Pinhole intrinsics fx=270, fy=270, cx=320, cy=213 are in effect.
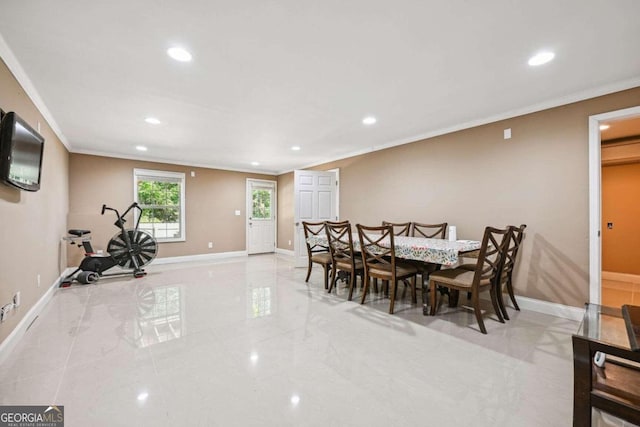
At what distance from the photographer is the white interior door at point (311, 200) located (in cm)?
558

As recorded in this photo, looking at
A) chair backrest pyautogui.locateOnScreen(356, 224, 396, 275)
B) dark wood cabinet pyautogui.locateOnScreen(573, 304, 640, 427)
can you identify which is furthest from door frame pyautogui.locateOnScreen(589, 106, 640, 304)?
chair backrest pyautogui.locateOnScreen(356, 224, 396, 275)

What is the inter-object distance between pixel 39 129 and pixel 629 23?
547 centimetres

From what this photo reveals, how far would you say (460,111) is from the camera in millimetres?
3316

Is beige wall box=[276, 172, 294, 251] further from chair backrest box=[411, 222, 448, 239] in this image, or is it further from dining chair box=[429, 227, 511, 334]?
dining chair box=[429, 227, 511, 334]

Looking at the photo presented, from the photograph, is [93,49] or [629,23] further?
[93,49]

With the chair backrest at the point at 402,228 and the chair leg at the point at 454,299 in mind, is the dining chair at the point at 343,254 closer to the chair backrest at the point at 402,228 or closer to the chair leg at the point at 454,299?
the chair backrest at the point at 402,228

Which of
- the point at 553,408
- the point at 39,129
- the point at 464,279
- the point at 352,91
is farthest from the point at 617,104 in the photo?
the point at 39,129

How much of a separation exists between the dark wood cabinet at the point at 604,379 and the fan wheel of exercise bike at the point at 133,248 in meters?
5.51

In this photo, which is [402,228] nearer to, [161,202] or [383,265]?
[383,265]

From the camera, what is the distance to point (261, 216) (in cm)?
755

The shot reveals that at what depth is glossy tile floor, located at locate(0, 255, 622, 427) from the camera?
58.2 inches

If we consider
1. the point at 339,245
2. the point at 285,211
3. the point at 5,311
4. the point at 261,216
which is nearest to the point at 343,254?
the point at 339,245

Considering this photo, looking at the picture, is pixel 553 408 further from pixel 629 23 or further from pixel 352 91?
pixel 352 91

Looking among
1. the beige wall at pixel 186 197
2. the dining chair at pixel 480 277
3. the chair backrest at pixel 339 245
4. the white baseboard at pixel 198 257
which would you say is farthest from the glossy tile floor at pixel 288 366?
the white baseboard at pixel 198 257
